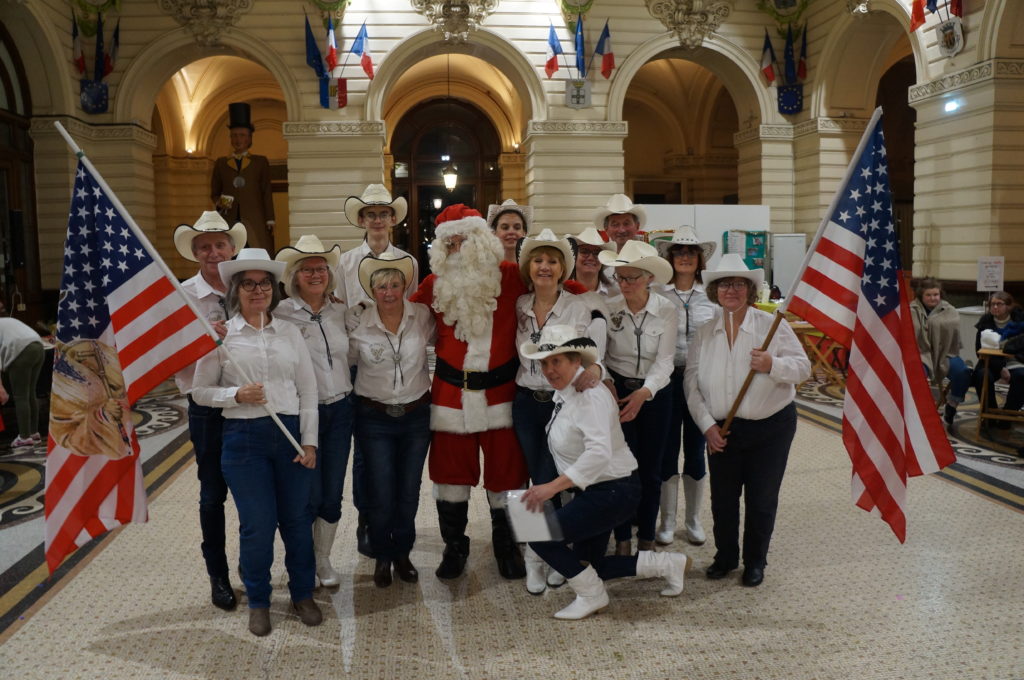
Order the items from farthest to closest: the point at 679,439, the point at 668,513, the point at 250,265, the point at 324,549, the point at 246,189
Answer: the point at 246,189
the point at 668,513
the point at 679,439
the point at 324,549
the point at 250,265

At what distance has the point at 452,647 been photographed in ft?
11.0

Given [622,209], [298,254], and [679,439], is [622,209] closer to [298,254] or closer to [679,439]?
[679,439]

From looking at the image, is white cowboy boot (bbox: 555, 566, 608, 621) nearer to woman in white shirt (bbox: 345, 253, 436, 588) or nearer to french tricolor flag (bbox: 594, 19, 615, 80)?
woman in white shirt (bbox: 345, 253, 436, 588)

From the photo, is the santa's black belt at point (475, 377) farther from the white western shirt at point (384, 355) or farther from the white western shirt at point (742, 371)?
the white western shirt at point (742, 371)

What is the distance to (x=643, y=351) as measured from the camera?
3965 mm

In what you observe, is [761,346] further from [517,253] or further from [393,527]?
[393,527]

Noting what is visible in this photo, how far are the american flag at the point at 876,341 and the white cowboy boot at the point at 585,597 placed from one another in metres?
1.31

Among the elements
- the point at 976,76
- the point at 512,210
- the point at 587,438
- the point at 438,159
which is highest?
the point at 438,159

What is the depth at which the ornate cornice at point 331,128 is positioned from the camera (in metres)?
14.4

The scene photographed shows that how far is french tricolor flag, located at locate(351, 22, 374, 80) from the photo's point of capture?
14094mm

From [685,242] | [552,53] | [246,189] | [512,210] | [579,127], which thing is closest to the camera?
[512,210]

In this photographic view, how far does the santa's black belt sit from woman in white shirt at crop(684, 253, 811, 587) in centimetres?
99

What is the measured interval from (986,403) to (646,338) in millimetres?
4767

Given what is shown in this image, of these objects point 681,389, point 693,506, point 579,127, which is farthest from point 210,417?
point 579,127
